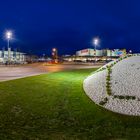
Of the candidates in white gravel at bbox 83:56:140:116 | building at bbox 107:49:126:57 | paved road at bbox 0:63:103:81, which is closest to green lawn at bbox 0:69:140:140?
white gravel at bbox 83:56:140:116

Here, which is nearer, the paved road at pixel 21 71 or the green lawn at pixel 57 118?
the green lawn at pixel 57 118

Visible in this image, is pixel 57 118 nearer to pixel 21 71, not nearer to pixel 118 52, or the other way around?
pixel 21 71

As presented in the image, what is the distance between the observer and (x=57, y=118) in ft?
39.2

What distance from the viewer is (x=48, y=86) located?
60.1 feet

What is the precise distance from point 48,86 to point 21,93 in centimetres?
266

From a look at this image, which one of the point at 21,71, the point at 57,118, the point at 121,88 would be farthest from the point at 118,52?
the point at 57,118

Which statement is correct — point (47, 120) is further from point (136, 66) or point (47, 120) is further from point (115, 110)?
point (136, 66)

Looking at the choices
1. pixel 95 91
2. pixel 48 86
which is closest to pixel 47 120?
pixel 95 91

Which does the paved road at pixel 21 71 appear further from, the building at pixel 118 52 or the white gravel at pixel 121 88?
the building at pixel 118 52

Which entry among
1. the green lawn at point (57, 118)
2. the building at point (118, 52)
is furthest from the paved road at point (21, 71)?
the building at point (118, 52)

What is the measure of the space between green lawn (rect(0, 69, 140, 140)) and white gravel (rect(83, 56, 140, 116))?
0.43 m

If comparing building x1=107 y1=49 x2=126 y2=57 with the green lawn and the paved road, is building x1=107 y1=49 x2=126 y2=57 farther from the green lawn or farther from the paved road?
the green lawn

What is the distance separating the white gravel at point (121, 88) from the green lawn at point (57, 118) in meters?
0.43

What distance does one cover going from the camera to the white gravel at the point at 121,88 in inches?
507
